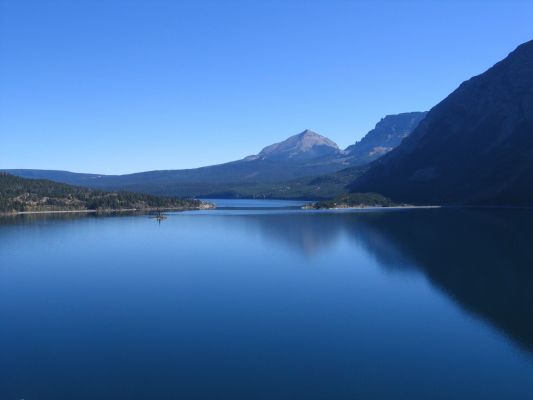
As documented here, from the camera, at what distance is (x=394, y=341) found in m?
34.8

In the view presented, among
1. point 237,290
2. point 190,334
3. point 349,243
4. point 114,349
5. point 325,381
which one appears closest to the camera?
point 325,381

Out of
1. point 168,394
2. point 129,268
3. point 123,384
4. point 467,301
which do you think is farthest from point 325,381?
point 129,268

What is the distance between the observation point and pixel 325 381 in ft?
91.4

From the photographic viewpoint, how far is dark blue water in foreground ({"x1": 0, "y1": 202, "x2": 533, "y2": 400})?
90.9ft

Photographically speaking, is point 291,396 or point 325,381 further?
point 325,381

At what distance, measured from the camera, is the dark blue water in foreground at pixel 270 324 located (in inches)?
1091

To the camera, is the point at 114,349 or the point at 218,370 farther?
the point at 114,349

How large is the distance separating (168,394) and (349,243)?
6973 centimetres

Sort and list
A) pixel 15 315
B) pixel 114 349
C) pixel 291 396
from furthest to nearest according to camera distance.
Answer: pixel 15 315 < pixel 114 349 < pixel 291 396

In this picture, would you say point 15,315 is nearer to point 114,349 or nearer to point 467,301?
point 114,349

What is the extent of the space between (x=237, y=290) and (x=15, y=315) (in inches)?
791

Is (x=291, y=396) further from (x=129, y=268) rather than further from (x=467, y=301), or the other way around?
(x=129, y=268)

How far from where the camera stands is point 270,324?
3884 centimetres

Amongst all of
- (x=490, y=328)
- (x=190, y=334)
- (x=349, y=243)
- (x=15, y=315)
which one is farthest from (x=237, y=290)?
(x=349, y=243)
